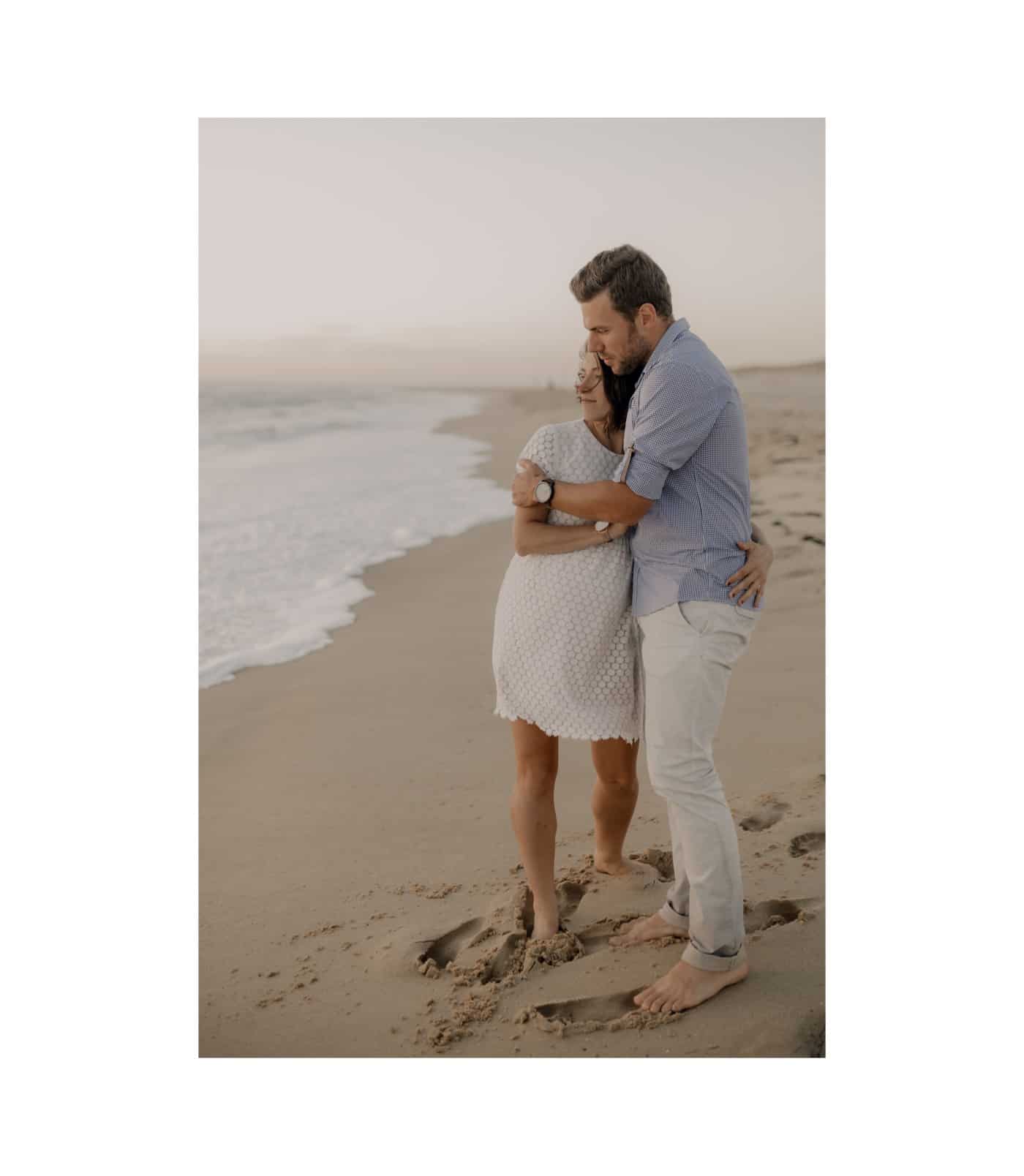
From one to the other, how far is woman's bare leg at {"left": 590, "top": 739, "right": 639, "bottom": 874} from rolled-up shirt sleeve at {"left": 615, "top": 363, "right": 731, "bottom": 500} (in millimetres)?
832

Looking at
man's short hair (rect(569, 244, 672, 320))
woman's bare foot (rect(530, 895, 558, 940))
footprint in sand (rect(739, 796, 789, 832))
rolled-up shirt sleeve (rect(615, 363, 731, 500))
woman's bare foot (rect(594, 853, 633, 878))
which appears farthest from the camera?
footprint in sand (rect(739, 796, 789, 832))

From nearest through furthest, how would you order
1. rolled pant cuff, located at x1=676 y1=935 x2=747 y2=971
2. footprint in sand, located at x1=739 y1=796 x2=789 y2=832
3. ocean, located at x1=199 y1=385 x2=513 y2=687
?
1. rolled pant cuff, located at x1=676 y1=935 x2=747 y2=971
2. footprint in sand, located at x1=739 y1=796 x2=789 y2=832
3. ocean, located at x1=199 y1=385 x2=513 y2=687

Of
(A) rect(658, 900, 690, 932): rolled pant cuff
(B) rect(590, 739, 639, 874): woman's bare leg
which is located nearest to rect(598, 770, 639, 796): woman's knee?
(B) rect(590, 739, 639, 874): woman's bare leg

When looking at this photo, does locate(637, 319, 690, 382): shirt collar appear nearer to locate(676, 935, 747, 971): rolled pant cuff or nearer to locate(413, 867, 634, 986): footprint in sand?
locate(676, 935, 747, 971): rolled pant cuff

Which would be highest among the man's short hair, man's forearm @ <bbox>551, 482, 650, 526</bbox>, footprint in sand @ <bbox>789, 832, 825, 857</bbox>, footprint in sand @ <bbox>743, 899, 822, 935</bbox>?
the man's short hair

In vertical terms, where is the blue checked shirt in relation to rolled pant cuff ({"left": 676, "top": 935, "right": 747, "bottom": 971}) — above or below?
above

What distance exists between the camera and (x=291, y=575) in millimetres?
7000

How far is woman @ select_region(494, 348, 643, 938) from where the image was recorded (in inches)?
105

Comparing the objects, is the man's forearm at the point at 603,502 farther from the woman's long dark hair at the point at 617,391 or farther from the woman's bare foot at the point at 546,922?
the woman's bare foot at the point at 546,922

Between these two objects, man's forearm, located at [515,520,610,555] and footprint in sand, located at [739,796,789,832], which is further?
footprint in sand, located at [739,796,789,832]

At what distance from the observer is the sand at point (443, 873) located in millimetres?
2648
